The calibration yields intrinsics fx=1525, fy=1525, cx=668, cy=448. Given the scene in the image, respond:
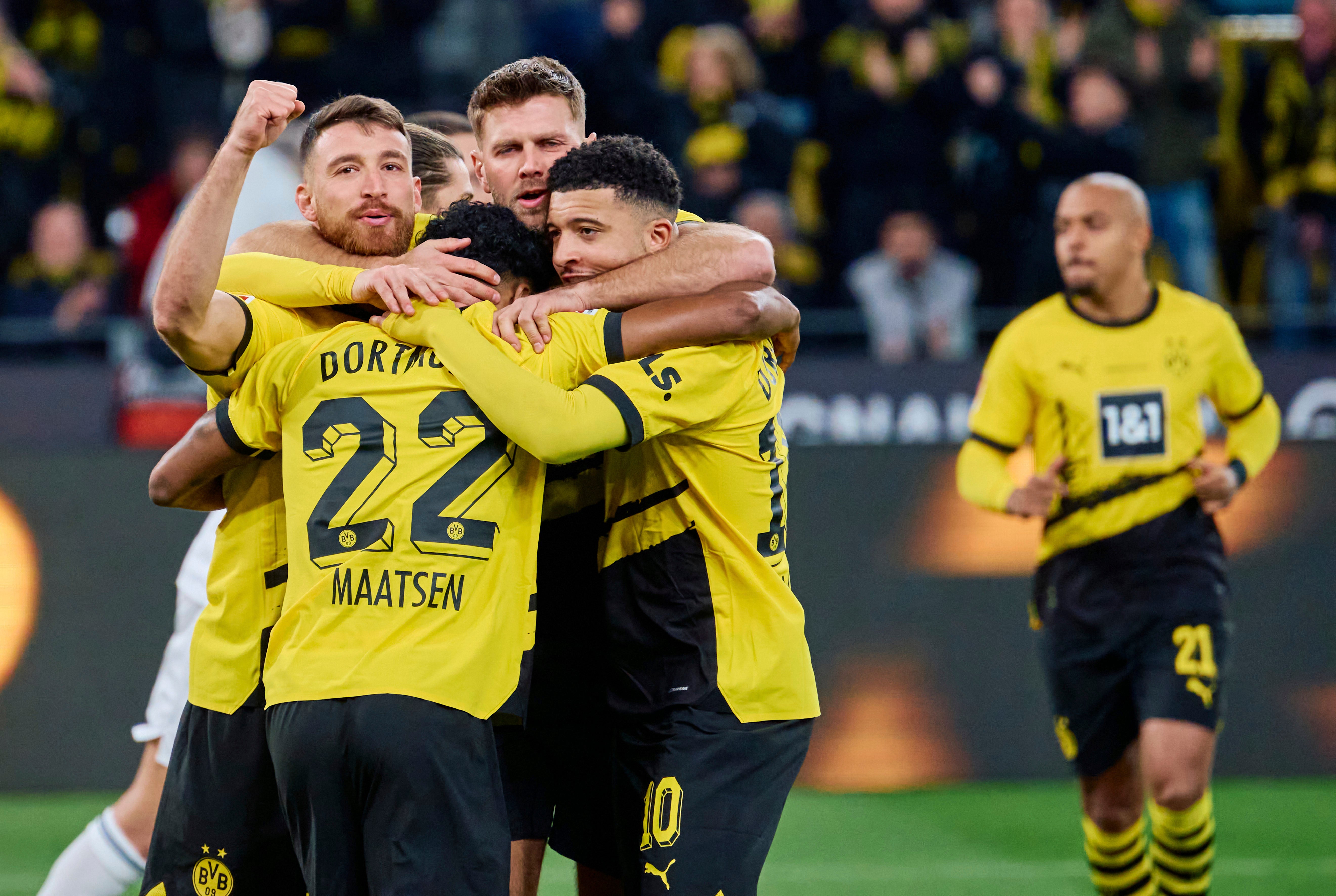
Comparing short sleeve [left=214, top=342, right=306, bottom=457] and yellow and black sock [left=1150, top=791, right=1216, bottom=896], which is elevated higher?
short sleeve [left=214, top=342, right=306, bottom=457]

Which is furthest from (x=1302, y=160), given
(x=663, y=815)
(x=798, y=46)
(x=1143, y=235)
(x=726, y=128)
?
(x=663, y=815)

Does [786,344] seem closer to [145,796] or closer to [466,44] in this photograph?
[145,796]

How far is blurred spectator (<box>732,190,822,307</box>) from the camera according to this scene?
918 cm

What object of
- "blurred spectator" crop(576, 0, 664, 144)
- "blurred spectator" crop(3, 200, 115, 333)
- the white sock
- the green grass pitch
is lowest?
the green grass pitch

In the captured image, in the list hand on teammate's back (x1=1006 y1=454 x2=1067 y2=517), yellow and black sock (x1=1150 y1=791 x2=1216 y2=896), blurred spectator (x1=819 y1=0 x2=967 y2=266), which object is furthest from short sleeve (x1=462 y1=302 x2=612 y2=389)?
blurred spectator (x1=819 y1=0 x2=967 y2=266)

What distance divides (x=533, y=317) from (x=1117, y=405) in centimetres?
307

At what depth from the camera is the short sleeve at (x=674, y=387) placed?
3281 millimetres

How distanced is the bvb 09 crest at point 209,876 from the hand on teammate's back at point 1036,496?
120 inches

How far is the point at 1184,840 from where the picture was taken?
521 centimetres

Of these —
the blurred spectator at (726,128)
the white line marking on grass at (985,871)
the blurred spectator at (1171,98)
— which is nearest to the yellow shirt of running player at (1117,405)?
the white line marking on grass at (985,871)

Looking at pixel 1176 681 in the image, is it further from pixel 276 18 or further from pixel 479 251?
pixel 276 18

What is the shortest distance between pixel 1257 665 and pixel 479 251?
5.45 meters

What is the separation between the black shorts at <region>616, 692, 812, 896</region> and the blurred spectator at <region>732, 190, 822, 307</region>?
577 cm

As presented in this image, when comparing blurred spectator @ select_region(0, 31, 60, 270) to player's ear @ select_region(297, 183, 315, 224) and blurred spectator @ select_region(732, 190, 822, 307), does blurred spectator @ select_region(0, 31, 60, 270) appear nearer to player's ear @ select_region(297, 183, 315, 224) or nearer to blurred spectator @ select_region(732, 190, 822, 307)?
blurred spectator @ select_region(732, 190, 822, 307)
